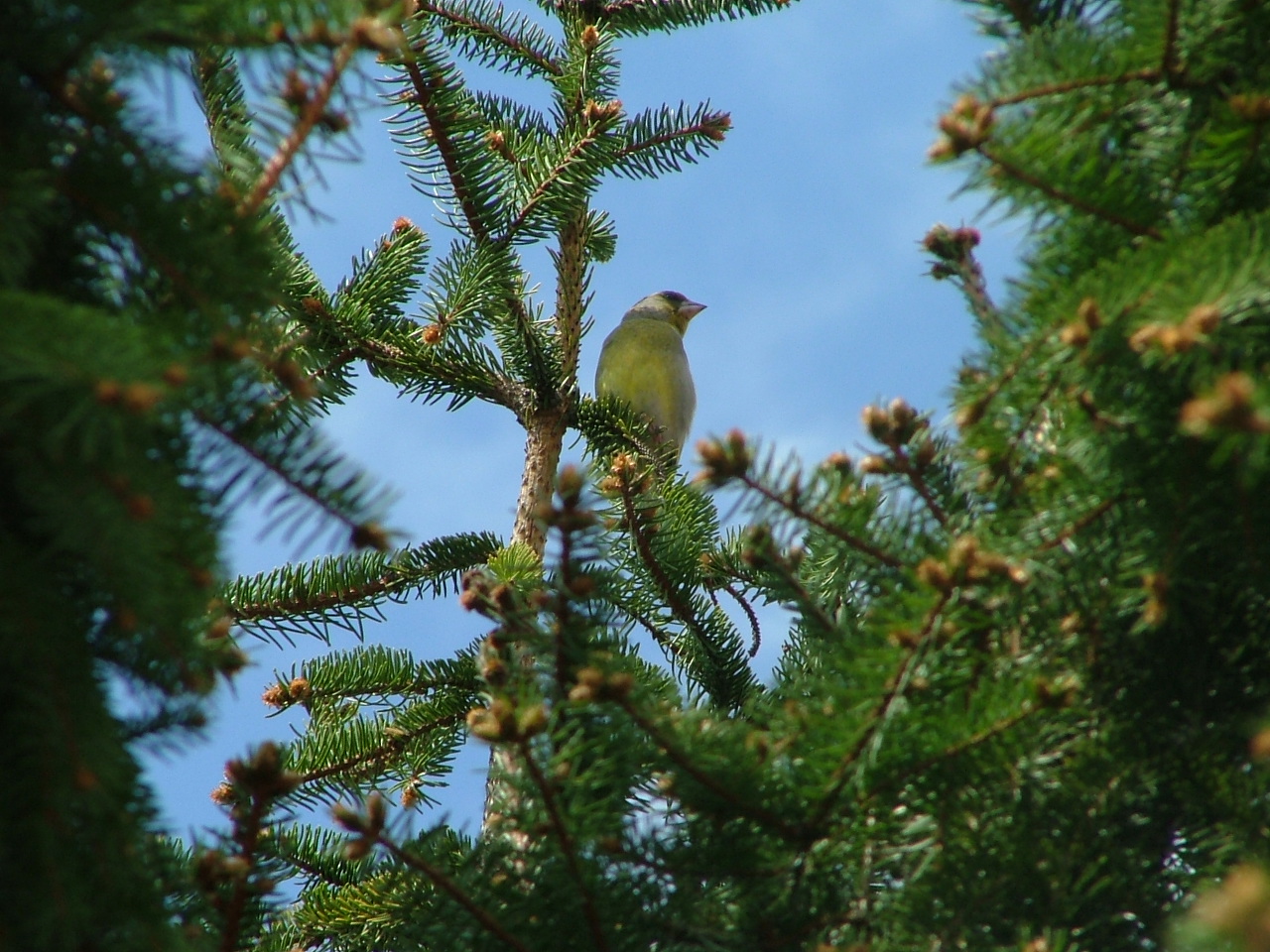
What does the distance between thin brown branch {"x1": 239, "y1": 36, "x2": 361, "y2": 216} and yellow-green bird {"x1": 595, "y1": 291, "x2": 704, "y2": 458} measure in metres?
5.45

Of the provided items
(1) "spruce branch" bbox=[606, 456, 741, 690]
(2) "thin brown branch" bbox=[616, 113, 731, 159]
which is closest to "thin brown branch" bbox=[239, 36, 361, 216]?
(1) "spruce branch" bbox=[606, 456, 741, 690]

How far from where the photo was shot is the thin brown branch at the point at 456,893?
1.55 meters

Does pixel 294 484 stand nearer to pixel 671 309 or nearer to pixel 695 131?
pixel 695 131

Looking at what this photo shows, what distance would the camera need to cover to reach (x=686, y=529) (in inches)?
135

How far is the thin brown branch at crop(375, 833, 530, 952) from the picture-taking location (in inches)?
60.9

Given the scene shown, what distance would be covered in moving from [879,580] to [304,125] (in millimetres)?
974

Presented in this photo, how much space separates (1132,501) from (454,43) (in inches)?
127

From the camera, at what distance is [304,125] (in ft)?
4.59

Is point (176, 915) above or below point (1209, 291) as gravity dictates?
above

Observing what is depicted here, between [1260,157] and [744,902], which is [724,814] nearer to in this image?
[744,902]

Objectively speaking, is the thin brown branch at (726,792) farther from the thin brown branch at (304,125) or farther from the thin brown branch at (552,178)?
the thin brown branch at (552,178)

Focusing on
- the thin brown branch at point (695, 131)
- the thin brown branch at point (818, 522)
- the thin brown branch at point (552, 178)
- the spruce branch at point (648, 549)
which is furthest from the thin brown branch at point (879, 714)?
the thin brown branch at point (695, 131)

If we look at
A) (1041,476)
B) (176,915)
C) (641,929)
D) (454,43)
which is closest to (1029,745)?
(1041,476)

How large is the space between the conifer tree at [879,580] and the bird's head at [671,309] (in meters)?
5.95
